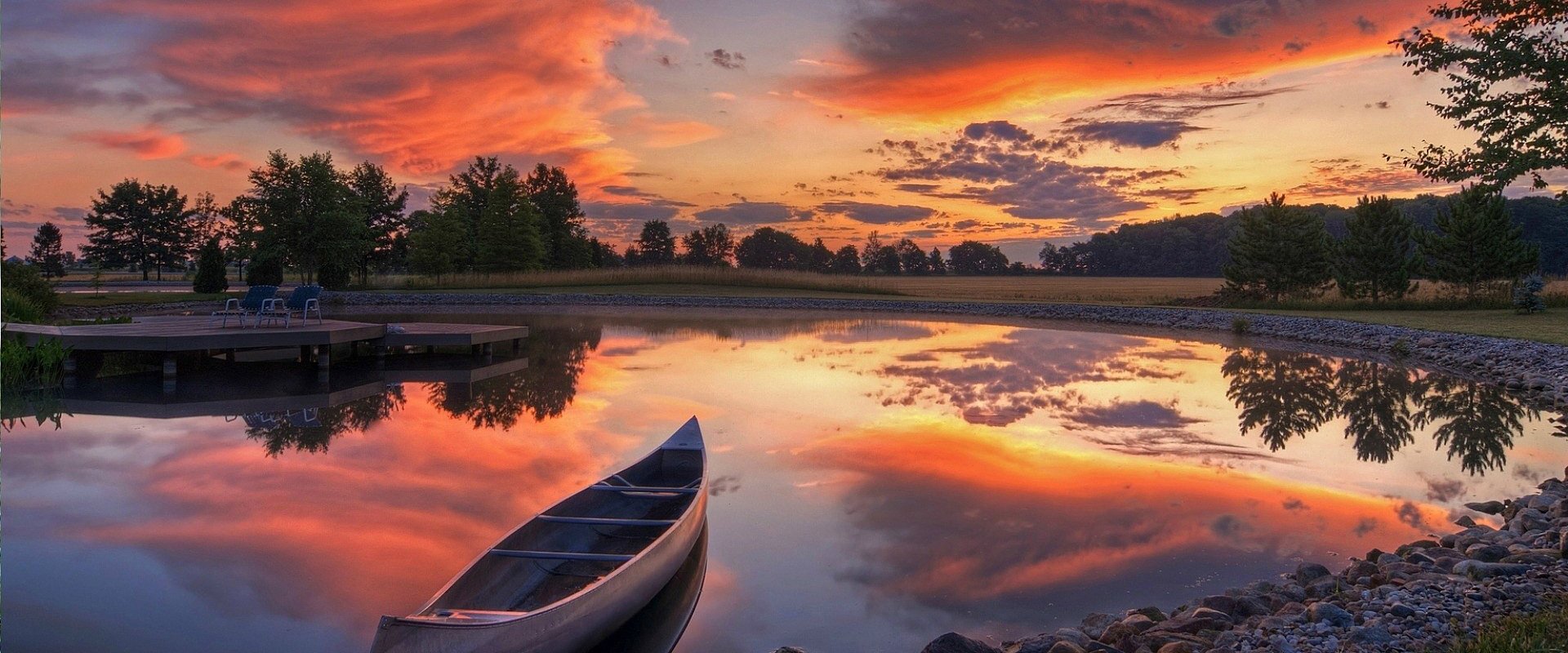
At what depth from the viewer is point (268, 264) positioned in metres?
42.5

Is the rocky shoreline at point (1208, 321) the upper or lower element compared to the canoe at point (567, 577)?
upper

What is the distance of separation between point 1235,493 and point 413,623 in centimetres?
670

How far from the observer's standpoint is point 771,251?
10494 centimetres

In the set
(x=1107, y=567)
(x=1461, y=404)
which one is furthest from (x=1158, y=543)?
(x=1461, y=404)

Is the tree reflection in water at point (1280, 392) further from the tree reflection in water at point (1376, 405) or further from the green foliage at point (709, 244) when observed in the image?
the green foliage at point (709, 244)

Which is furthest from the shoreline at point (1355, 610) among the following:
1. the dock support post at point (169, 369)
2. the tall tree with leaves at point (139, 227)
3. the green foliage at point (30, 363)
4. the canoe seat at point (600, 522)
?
→ the tall tree with leaves at point (139, 227)

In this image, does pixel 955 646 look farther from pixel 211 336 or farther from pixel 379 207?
pixel 379 207

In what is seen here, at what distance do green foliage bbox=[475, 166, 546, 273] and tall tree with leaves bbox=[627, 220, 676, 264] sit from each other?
36.7 metres

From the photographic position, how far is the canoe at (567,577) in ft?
11.2

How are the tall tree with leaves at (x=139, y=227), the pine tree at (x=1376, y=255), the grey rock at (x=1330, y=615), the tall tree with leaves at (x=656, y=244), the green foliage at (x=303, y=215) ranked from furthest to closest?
1. the tall tree with leaves at (x=656, y=244)
2. the tall tree with leaves at (x=139, y=227)
3. the green foliage at (x=303, y=215)
4. the pine tree at (x=1376, y=255)
5. the grey rock at (x=1330, y=615)

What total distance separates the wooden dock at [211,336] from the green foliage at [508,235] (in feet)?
118

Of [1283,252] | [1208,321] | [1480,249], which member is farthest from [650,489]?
[1283,252]

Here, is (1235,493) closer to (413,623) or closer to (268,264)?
(413,623)

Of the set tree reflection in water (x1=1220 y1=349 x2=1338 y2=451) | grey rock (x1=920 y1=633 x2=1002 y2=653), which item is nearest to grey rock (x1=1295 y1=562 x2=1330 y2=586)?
grey rock (x1=920 y1=633 x2=1002 y2=653)
